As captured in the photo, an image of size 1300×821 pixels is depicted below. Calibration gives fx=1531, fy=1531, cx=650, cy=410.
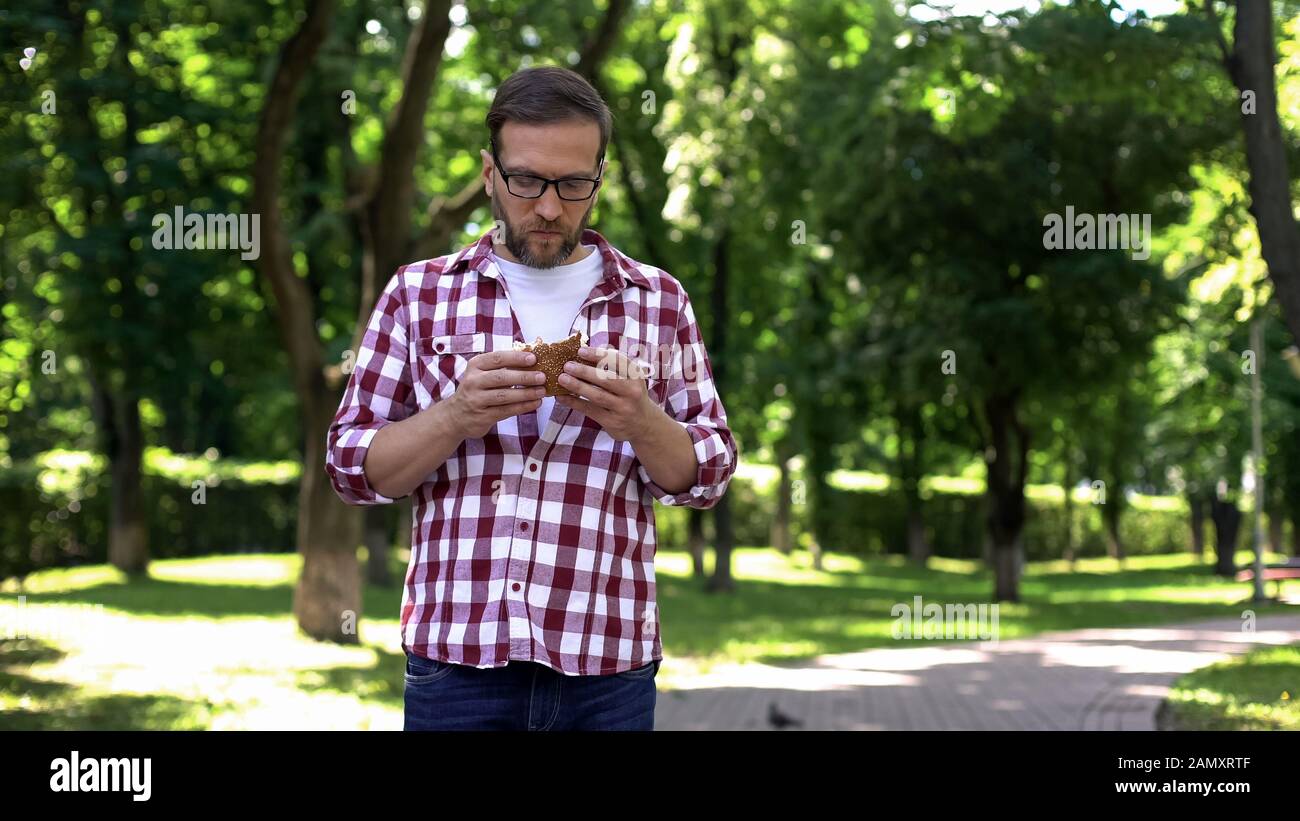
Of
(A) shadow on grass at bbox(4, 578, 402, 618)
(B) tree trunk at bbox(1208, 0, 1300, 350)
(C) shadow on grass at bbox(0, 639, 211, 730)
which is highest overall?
(B) tree trunk at bbox(1208, 0, 1300, 350)

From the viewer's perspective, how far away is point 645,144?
2788 centimetres

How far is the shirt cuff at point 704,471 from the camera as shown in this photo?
3096 mm

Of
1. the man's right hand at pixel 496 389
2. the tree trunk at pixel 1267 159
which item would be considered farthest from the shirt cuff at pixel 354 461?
the tree trunk at pixel 1267 159

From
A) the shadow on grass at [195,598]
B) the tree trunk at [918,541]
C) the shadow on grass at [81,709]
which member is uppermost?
the shadow on grass at [81,709]

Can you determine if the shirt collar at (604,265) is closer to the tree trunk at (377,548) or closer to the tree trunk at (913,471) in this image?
the tree trunk at (377,548)

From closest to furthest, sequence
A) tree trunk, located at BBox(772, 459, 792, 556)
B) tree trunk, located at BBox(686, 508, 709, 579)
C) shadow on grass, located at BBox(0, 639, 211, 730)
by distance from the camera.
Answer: shadow on grass, located at BBox(0, 639, 211, 730) → tree trunk, located at BBox(686, 508, 709, 579) → tree trunk, located at BBox(772, 459, 792, 556)

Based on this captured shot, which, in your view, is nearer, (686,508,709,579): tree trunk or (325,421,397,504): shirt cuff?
(325,421,397,504): shirt cuff

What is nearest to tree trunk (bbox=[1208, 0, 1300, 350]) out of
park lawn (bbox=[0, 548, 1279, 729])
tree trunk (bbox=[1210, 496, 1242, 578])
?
park lawn (bbox=[0, 548, 1279, 729])

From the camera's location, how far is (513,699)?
303cm

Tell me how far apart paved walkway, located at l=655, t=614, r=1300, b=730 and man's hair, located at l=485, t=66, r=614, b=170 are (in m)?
7.98

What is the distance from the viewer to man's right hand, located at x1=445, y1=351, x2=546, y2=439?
112 inches

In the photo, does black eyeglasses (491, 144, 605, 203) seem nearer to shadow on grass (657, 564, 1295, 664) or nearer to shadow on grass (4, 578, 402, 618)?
shadow on grass (657, 564, 1295, 664)

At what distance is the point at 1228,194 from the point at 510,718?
16.5 m
